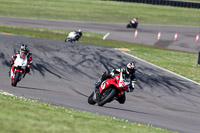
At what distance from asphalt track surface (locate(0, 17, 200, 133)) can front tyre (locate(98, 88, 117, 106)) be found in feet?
0.85

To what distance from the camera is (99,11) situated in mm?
53125

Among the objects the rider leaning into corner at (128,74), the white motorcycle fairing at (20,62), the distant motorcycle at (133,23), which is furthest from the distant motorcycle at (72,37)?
the rider leaning into corner at (128,74)

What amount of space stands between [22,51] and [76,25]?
26.9 metres

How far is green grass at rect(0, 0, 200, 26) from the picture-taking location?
1917 inches

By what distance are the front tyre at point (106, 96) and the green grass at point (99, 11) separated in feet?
114

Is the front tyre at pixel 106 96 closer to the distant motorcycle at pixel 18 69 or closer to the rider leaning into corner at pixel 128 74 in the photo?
the rider leaning into corner at pixel 128 74

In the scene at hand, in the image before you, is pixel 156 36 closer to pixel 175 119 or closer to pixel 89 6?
pixel 89 6

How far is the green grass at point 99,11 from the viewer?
4869cm

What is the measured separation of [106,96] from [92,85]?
177 inches

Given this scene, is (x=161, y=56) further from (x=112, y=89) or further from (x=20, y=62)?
(x=112, y=89)

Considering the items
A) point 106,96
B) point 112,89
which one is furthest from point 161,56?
point 112,89

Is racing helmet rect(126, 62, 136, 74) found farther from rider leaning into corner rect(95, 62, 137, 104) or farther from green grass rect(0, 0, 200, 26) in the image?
green grass rect(0, 0, 200, 26)

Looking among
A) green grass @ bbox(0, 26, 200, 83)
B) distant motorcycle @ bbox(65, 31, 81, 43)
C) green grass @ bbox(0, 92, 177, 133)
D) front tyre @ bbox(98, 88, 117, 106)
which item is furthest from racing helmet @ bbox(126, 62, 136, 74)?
distant motorcycle @ bbox(65, 31, 81, 43)

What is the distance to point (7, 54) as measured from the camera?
2181 cm
